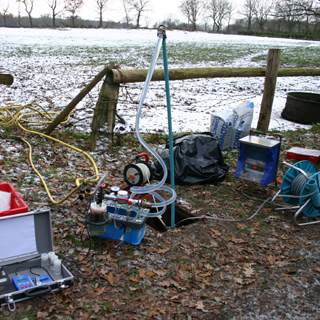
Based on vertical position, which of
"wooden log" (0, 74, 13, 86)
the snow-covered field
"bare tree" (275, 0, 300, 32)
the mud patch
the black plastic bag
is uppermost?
"bare tree" (275, 0, 300, 32)

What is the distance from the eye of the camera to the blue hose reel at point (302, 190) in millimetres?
3422

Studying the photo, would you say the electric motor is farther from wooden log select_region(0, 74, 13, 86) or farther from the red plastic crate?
wooden log select_region(0, 74, 13, 86)

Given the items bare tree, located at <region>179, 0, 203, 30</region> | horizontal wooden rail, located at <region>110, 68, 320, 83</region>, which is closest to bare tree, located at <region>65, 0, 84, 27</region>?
bare tree, located at <region>179, 0, 203, 30</region>

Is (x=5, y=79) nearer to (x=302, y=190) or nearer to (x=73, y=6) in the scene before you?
(x=302, y=190)

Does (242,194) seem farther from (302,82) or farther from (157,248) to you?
(302,82)

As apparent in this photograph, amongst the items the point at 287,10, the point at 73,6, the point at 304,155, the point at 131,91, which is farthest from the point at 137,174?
→ the point at 73,6

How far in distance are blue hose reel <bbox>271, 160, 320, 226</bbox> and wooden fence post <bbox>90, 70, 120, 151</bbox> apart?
2.61 metres

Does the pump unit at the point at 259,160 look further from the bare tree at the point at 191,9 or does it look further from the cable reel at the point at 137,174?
the bare tree at the point at 191,9

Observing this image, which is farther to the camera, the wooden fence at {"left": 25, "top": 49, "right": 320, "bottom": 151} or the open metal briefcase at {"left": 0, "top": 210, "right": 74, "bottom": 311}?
the wooden fence at {"left": 25, "top": 49, "right": 320, "bottom": 151}

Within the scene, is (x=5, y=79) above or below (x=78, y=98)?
Answer: above

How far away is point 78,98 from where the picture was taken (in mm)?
Result: 4777

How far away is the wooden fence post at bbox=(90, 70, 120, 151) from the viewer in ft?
15.3

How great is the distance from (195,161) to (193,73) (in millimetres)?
1864

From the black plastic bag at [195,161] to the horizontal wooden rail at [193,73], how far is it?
3.73 feet
